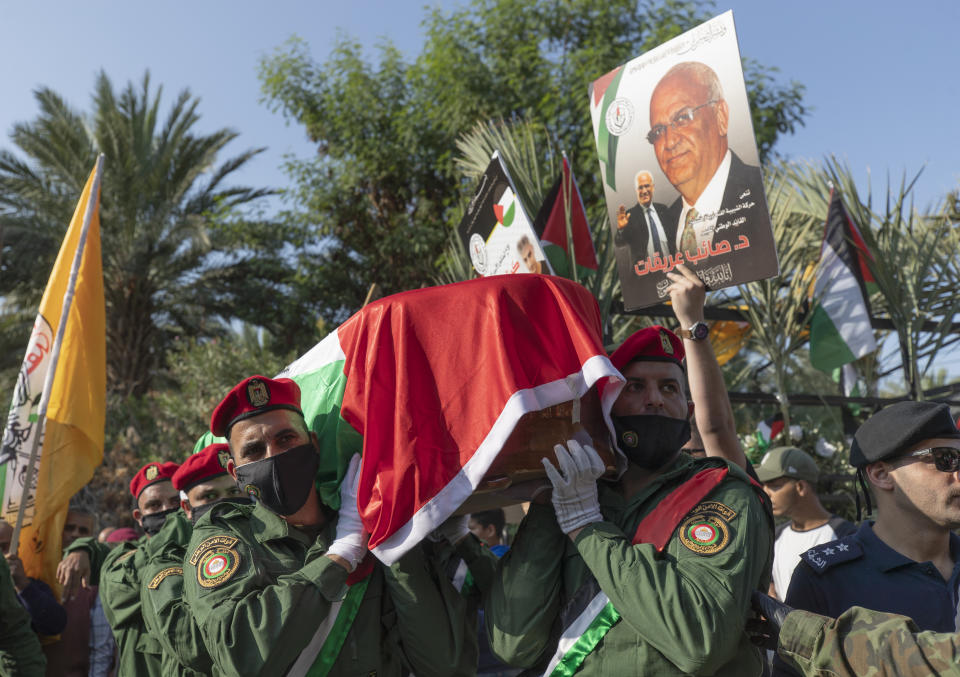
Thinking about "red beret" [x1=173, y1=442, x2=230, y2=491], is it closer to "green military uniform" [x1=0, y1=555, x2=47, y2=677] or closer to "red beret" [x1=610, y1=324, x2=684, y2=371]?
"green military uniform" [x1=0, y1=555, x2=47, y2=677]

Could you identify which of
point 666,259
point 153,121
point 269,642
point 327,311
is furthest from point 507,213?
point 153,121

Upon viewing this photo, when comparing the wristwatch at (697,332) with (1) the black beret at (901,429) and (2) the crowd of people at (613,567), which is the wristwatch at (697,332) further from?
(1) the black beret at (901,429)

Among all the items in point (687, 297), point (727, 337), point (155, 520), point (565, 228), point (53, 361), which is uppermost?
point (565, 228)

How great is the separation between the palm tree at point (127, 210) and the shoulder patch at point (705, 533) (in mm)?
14363

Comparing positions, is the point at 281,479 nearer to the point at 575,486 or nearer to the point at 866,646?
the point at 575,486

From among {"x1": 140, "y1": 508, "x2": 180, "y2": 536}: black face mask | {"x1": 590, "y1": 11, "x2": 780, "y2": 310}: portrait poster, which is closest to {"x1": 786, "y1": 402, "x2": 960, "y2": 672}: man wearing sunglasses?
{"x1": 590, "y1": 11, "x2": 780, "y2": 310}: portrait poster

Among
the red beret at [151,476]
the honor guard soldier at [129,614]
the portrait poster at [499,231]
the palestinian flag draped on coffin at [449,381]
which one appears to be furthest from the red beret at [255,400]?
the portrait poster at [499,231]

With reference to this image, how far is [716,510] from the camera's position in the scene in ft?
7.16

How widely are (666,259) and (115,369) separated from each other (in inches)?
579

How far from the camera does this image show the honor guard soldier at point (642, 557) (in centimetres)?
202

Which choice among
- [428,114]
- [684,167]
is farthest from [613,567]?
[428,114]

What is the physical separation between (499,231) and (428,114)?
1028cm

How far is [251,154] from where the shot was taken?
17062 mm

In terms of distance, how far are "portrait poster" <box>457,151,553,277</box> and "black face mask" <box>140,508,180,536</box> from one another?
2.18 m
